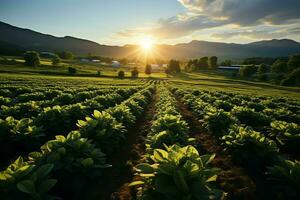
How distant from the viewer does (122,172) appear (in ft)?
23.4

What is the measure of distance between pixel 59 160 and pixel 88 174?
72 centimetres

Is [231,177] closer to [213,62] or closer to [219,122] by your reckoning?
[219,122]

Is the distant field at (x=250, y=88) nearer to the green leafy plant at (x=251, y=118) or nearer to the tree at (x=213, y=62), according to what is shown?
the green leafy plant at (x=251, y=118)

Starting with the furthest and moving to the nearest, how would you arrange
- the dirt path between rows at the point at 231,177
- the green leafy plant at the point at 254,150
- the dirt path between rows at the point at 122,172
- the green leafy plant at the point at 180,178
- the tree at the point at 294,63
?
the tree at the point at 294,63
the green leafy plant at the point at 254,150
the dirt path between rows at the point at 231,177
the dirt path between rows at the point at 122,172
the green leafy plant at the point at 180,178

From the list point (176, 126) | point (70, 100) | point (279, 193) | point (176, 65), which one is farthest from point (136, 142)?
point (176, 65)

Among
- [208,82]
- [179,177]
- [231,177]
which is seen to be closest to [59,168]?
[179,177]

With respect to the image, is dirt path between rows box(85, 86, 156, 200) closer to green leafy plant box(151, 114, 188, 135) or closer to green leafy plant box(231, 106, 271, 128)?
green leafy plant box(151, 114, 188, 135)

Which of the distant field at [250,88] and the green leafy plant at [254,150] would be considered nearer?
the green leafy plant at [254,150]

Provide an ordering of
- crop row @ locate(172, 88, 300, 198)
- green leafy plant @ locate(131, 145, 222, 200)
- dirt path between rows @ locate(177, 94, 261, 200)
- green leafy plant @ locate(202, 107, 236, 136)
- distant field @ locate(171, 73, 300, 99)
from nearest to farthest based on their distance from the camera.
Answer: green leafy plant @ locate(131, 145, 222, 200), crop row @ locate(172, 88, 300, 198), dirt path between rows @ locate(177, 94, 261, 200), green leafy plant @ locate(202, 107, 236, 136), distant field @ locate(171, 73, 300, 99)

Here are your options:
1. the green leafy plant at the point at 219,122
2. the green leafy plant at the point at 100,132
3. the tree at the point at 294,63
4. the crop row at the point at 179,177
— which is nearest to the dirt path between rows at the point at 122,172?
the green leafy plant at the point at 100,132

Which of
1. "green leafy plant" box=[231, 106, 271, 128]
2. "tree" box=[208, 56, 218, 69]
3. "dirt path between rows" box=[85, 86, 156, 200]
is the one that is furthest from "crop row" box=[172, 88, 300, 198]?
"tree" box=[208, 56, 218, 69]

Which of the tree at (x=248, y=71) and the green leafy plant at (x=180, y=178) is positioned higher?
the tree at (x=248, y=71)

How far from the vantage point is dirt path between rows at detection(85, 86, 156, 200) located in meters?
5.74

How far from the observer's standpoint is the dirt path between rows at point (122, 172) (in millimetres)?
5737
